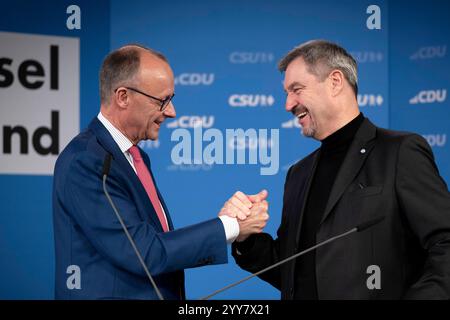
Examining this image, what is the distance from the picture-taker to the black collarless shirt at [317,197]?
2584 mm

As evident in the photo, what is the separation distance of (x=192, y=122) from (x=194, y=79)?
31cm

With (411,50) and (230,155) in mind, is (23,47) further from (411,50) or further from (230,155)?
(411,50)

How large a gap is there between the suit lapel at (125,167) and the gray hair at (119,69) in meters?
0.18

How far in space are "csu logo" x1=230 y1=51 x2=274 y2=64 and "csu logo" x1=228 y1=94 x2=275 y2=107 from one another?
0.78 ft

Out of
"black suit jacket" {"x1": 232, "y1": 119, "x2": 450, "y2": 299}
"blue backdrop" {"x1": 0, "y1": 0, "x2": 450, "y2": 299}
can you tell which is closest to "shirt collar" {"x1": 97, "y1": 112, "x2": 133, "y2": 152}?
"black suit jacket" {"x1": 232, "y1": 119, "x2": 450, "y2": 299}

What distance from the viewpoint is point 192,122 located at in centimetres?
465

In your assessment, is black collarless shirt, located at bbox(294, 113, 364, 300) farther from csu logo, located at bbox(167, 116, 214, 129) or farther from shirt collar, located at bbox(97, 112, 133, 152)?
csu logo, located at bbox(167, 116, 214, 129)

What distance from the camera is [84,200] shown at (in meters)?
2.38

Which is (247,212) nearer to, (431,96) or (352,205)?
(352,205)

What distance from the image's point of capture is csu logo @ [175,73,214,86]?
186 inches

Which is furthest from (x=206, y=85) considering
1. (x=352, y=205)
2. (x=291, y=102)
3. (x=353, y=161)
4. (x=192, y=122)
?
(x=352, y=205)

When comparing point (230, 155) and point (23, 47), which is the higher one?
point (23, 47)
